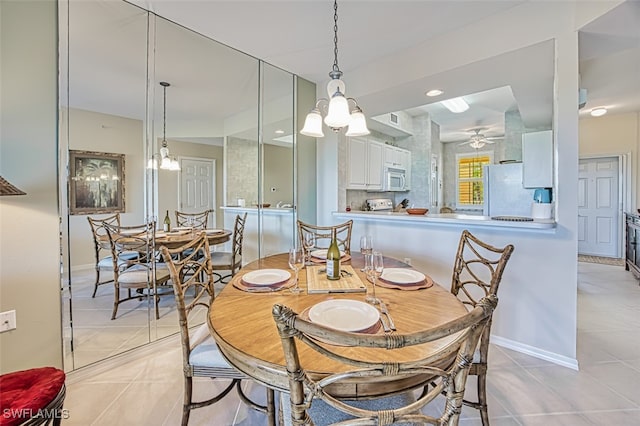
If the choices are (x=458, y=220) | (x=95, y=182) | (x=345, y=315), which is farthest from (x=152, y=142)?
(x=458, y=220)

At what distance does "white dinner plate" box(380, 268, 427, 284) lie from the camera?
5.24ft

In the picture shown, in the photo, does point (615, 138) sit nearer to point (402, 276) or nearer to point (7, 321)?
point (402, 276)

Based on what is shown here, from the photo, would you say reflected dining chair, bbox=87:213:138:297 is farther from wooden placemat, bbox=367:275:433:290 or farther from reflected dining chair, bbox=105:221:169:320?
wooden placemat, bbox=367:275:433:290

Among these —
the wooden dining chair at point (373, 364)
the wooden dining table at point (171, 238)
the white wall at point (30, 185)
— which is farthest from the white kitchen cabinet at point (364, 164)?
the wooden dining chair at point (373, 364)

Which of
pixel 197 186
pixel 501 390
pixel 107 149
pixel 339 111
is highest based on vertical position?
pixel 339 111

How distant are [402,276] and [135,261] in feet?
7.40

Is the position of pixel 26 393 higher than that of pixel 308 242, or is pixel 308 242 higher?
pixel 308 242

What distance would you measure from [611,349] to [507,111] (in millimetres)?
3836

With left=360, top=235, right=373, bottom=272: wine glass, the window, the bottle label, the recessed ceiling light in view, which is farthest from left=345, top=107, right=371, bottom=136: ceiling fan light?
the window

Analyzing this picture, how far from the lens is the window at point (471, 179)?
7727mm

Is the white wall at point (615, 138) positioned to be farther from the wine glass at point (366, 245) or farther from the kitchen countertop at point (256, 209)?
the wine glass at point (366, 245)

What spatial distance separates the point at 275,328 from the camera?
3.60ft

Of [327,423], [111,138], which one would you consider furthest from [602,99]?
[111,138]

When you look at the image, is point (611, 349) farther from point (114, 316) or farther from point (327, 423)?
point (114, 316)
